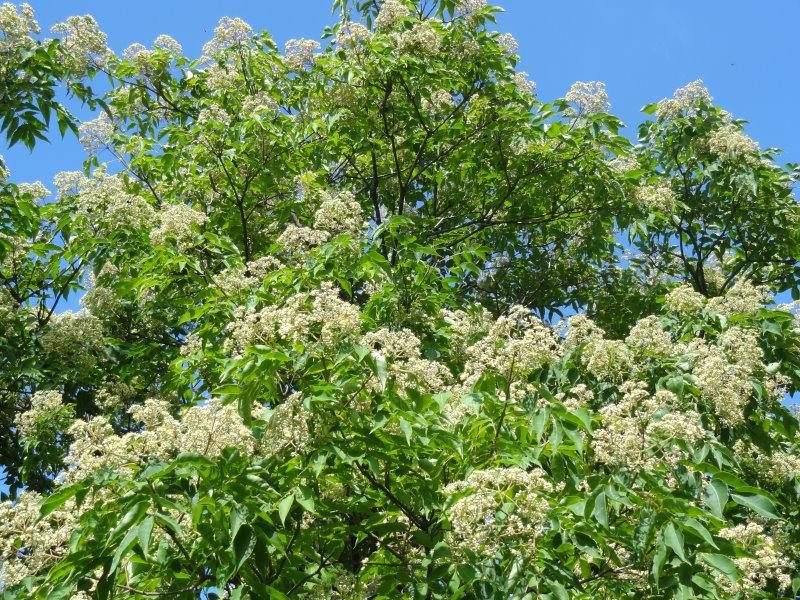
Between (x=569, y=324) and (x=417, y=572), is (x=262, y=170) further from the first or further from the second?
(x=417, y=572)

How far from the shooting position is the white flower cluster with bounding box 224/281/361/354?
406 centimetres

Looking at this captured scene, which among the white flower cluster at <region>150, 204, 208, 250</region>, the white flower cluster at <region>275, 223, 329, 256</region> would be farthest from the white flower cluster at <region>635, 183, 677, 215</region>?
the white flower cluster at <region>150, 204, 208, 250</region>

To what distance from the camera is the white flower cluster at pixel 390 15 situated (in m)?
7.99

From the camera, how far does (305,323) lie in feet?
13.3

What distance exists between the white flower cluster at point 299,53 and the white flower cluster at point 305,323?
5.14 metres

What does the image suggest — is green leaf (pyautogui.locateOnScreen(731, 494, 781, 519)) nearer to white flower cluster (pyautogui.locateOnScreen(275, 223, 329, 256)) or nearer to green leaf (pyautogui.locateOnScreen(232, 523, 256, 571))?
green leaf (pyautogui.locateOnScreen(232, 523, 256, 571))

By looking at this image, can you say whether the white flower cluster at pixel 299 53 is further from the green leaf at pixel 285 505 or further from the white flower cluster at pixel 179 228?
the green leaf at pixel 285 505

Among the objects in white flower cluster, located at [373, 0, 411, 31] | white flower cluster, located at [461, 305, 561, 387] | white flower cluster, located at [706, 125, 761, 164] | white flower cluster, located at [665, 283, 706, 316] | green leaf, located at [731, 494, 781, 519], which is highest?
white flower cluster, located at [373, 0, 411, 31]

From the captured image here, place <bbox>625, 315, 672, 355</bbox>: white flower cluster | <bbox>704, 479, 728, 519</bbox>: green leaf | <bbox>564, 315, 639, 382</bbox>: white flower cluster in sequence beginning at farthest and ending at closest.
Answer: <bbox>625, 315, 672, 355</bbox>: white flower cluster
<bbox>564, 315, 639, 382</bbox>: white flower cluster
<bbox>704, 479, 728, 519</bbox>: green leaf

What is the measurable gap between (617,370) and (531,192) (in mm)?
3689

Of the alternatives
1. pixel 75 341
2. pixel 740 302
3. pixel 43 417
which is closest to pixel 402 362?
pixel 740 302

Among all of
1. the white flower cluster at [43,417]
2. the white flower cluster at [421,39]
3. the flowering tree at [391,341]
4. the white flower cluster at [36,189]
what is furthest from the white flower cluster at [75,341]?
the white flower cluster at [421,39]

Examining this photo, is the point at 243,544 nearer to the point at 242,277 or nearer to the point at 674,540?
the point at 674,540

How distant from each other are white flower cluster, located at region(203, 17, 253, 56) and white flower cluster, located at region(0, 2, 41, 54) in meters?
1.76
